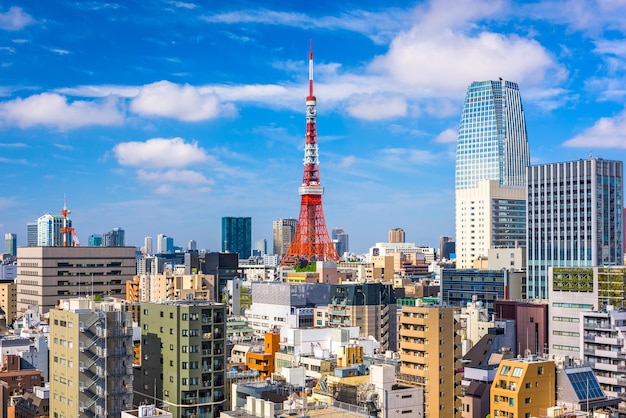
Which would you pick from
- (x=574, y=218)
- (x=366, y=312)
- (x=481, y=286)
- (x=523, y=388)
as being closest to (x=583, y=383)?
(x=523, y=388)

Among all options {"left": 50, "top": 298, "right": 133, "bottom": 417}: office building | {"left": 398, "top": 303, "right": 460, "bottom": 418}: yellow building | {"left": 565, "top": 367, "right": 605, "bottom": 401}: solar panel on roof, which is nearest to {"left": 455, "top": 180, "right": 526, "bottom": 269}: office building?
{"left": 398, "top": 303, "right": 460, "bottom": 418}: yellow building

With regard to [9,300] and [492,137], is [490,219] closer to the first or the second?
[492,137]

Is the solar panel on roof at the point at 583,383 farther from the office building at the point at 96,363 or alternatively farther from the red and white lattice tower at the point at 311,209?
the red and white lattice tower at the point at 311,209

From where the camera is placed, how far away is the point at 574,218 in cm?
8588

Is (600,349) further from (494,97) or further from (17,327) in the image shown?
(494,97)

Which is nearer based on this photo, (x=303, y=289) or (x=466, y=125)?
(x=303, y=289)

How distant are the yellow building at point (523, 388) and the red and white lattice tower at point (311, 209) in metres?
82.5

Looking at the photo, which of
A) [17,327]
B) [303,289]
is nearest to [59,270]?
[17,327]

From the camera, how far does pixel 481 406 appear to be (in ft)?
140

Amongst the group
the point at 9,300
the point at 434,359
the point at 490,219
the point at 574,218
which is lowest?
the point at 9,300

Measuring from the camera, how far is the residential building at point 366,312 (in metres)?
71.7

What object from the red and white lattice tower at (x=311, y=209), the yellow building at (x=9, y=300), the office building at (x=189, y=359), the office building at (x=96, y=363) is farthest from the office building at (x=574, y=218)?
the yellow building at (x=9, y=300)

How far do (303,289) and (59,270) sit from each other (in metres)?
31.3

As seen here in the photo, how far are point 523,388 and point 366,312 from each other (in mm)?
33207
